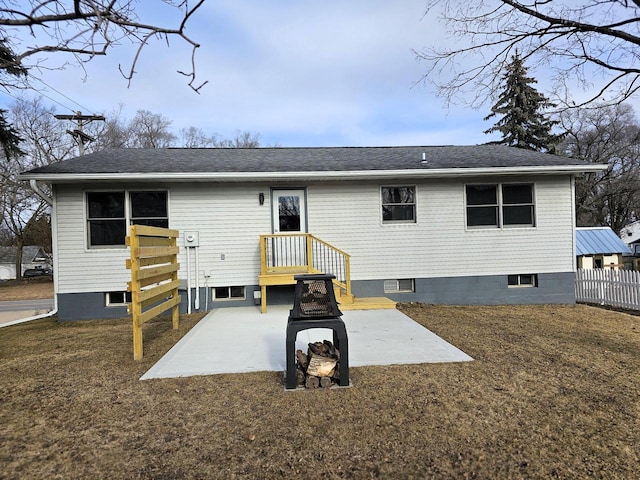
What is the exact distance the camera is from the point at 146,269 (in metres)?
4.97

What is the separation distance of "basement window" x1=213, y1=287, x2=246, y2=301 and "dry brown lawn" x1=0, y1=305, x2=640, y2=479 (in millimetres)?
3451

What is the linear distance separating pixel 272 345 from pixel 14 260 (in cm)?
3975

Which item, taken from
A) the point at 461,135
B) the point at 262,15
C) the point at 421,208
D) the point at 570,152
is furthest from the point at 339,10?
the point at 570,152

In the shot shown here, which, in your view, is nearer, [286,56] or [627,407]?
[627,407]

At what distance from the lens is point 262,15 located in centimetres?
467

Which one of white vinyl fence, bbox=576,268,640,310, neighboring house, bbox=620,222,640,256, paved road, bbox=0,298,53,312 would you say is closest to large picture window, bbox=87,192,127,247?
paved road, bbox=0,298,53,312

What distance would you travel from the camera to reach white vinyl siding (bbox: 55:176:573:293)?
782 cm

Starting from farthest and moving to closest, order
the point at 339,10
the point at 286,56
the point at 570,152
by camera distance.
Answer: the point at 570,152, the point at 286,56, the point at 339,10

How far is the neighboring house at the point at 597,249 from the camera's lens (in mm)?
13102

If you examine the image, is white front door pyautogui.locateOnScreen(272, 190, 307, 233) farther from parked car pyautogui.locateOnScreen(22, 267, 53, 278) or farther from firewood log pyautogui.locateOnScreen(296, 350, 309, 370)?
parked car pyautogui.locateOnScreen(22, 267, 53, 278)

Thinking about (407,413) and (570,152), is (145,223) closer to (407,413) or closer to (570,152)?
(407,413)

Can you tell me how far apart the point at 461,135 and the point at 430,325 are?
16797 millimetres

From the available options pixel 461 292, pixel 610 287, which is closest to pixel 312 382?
pixel 461 292

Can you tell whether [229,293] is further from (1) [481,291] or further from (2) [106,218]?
(1) [481,291]
